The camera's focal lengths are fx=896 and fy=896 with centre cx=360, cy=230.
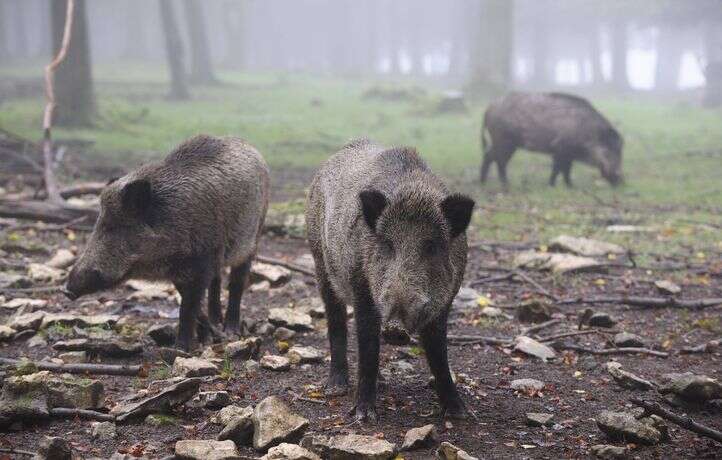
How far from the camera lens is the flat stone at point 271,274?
8273 millimetres

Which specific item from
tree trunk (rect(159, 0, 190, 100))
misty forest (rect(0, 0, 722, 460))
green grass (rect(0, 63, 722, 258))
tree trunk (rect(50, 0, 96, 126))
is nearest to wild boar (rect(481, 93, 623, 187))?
green grass (rect(0, 63, 722, 258))

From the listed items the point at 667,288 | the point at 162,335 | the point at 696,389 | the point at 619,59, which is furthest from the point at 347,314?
the point at 619,59

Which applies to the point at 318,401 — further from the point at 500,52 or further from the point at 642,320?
the point at 500,52

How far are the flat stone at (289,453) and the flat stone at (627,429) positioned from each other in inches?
60.1

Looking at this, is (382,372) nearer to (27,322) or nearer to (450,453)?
(450,453)

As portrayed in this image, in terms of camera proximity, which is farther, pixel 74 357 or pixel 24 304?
pixel 24 304

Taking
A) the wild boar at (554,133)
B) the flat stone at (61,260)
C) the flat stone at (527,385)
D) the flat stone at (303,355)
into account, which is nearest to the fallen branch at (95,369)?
the flat stone at (303,355)

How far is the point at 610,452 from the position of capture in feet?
14.0

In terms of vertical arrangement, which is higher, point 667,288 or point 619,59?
point 619,59

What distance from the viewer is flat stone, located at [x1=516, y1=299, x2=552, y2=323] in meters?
7.24

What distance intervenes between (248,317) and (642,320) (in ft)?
10.6

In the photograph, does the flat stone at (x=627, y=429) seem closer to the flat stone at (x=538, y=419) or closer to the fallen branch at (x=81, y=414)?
the flat stone at (x=538, y=419)

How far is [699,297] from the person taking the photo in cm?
816

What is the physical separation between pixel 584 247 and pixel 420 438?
614 centimetres
